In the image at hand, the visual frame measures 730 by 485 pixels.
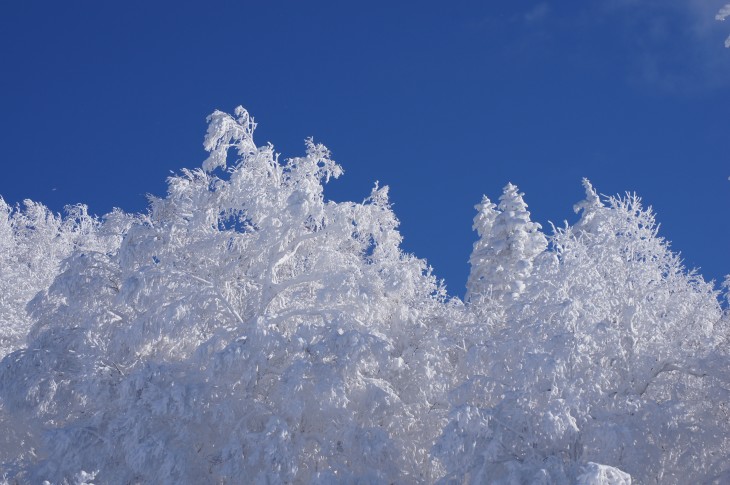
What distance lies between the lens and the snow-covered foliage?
14391 mm

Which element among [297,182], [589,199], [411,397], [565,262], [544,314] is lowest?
[411,397]

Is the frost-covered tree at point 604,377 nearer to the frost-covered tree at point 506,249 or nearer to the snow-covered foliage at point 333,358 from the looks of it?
the snow-covered foliage at point 333,358

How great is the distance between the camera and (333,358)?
612 inches

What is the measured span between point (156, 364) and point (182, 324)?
179cm

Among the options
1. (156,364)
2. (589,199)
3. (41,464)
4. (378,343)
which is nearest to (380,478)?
(378,343)

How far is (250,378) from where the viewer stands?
15.6 m

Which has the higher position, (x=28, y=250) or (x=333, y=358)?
(x=28, y=250)

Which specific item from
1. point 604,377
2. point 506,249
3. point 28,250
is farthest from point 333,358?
point 28,250

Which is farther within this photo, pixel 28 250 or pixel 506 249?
pixel 28 250

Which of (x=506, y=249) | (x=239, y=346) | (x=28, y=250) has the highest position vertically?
(x=28, y=250)

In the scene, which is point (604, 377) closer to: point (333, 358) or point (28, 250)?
point (333, 358)

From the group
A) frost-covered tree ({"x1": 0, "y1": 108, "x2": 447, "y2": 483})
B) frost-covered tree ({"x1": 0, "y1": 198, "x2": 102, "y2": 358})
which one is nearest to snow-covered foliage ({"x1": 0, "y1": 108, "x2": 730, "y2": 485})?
frost-covered tree ({"x1": 0, "y1": 108, "x2": 447, "y2": 483})

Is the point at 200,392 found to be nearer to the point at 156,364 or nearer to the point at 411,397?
the point at 156,364

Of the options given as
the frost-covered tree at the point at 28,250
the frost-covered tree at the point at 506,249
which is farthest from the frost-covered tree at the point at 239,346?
the frost-covered tree at the point at 506,249
